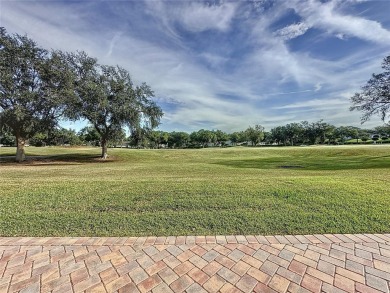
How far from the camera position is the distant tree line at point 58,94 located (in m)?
15.2

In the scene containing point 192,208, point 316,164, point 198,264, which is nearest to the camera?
point 198,264

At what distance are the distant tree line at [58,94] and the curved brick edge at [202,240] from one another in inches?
595

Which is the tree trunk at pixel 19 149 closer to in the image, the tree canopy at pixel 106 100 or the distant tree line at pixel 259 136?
the tree canopy at pixel 106 100

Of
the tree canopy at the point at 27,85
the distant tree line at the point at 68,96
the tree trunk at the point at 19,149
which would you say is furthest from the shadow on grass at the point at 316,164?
the tree trunk at the point at 19,149

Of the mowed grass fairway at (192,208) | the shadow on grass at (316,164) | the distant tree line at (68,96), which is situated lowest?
the shadow on grass at (316,164)

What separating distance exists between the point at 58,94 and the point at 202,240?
56.8 ft

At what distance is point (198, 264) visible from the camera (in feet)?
8.45

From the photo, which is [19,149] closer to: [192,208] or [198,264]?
[192,208]

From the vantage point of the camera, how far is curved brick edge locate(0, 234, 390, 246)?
312cm

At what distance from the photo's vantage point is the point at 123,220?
149 inches

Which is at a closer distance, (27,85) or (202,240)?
(202,240)

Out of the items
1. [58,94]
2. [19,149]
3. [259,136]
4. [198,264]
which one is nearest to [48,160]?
[19,149]

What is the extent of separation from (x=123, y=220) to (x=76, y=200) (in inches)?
58.6

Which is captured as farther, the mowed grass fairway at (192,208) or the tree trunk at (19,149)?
the tree trunk at (19,149)
